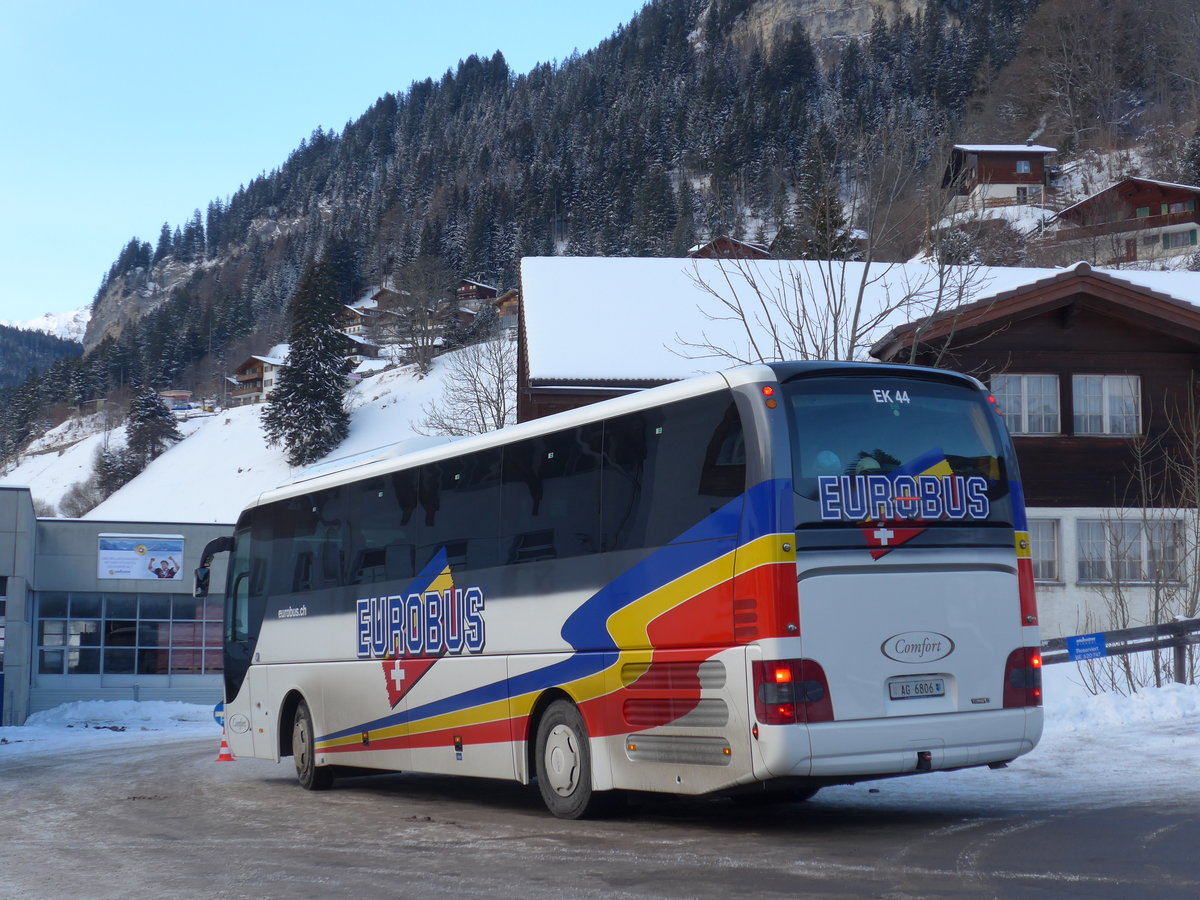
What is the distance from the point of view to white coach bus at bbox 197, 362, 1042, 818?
28.5ft

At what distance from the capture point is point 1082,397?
89.4ft

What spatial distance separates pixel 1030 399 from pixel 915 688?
64.0 feet

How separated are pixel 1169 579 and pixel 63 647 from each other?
27.2 meters

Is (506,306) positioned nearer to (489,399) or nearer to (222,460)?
(222,460)

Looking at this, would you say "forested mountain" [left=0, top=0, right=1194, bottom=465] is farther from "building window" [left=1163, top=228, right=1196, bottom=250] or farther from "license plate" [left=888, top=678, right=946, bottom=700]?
"license plate" [left=888, top=678, right=946, bottom=700]

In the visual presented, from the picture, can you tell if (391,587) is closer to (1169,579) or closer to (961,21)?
(1169,579)

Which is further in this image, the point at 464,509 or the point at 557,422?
the point at 464,509

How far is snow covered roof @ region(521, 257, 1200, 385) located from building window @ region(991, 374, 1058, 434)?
6.09 ft

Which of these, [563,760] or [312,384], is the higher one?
[312,384]

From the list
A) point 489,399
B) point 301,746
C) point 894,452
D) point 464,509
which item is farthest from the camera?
point 489,399

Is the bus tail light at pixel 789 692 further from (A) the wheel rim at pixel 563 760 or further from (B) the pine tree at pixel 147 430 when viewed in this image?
(B) the pine tree at pixel 147 430

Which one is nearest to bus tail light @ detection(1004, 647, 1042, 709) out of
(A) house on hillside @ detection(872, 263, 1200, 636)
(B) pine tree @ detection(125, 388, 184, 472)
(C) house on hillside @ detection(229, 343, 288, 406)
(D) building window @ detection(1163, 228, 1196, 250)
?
(A) house on hillside @ detection(872, 263, 1200, 636)

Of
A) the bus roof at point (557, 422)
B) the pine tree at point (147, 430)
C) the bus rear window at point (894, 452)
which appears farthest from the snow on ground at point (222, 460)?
the bus rear window at point (894, 452)

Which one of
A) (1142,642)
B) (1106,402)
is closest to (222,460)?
(1106,402)
